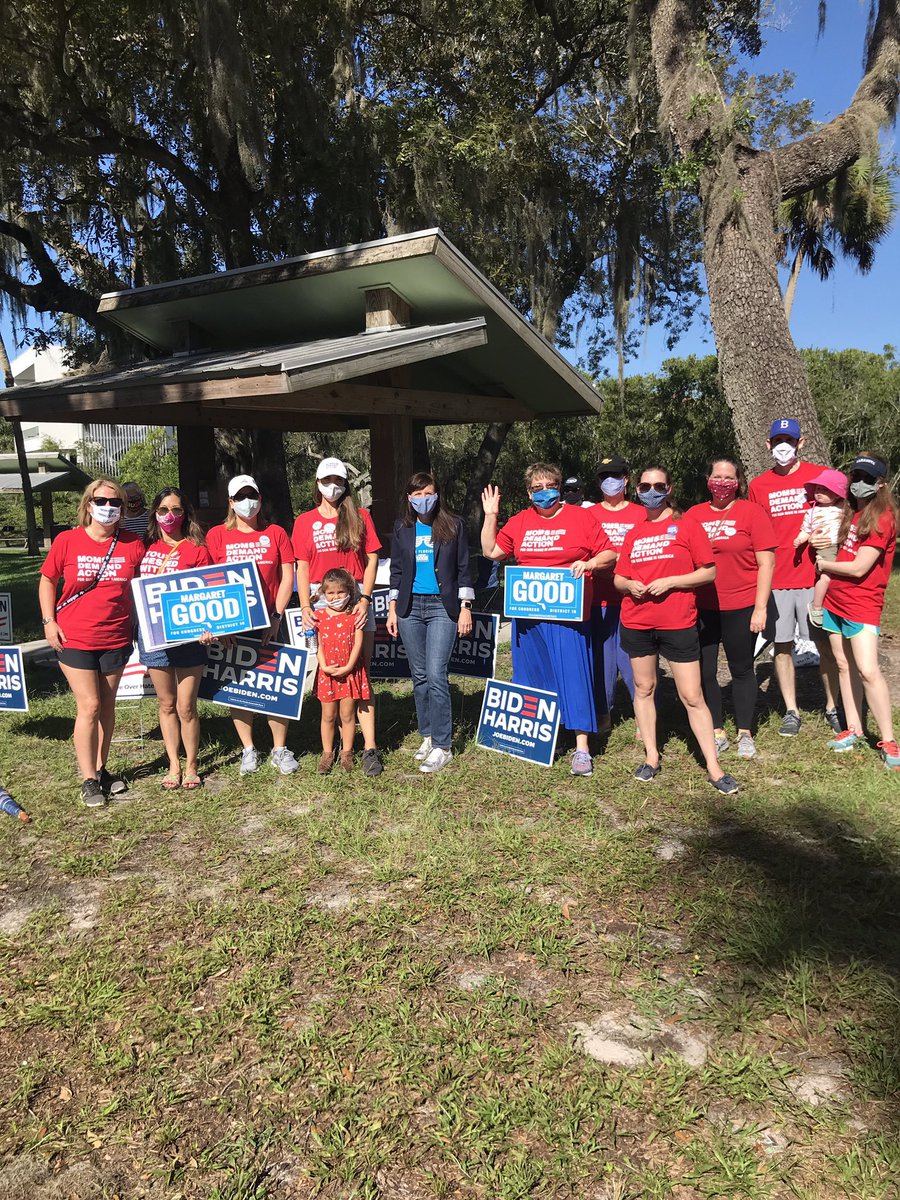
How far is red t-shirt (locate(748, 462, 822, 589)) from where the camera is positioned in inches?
236

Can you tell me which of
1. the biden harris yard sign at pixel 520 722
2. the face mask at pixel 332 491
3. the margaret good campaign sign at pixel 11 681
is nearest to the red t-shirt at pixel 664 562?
the biden harris yard sign at pixel 520 722

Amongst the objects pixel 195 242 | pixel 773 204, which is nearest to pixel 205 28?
pixel 195 242

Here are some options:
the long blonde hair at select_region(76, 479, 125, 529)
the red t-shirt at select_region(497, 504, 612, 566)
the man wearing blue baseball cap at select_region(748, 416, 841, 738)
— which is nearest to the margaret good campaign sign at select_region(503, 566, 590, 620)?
the red t-shirt at select_region(497, 504, 612, 566)

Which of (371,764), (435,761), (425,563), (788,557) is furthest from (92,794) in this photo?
(788,557)

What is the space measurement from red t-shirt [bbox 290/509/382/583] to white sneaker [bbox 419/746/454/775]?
1.32 m

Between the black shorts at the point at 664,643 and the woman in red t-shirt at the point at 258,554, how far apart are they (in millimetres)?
2285

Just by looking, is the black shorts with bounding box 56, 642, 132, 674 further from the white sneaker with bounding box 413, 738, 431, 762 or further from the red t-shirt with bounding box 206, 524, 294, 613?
the white sneaker with bounding box 413, 738, 431, 762

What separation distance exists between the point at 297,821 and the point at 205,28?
11.4m

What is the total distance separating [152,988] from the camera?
3.20 m

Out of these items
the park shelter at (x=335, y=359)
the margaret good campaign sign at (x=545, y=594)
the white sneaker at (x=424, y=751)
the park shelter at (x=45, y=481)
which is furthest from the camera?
the park shelter at (x=45, y=481)

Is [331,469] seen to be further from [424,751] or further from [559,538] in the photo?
[424,751]

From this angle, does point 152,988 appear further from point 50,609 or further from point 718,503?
point 718,503

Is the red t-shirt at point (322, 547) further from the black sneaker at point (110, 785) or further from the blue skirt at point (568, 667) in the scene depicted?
the black sneaker at point (110, 785)

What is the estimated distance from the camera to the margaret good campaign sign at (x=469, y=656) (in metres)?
6.60
